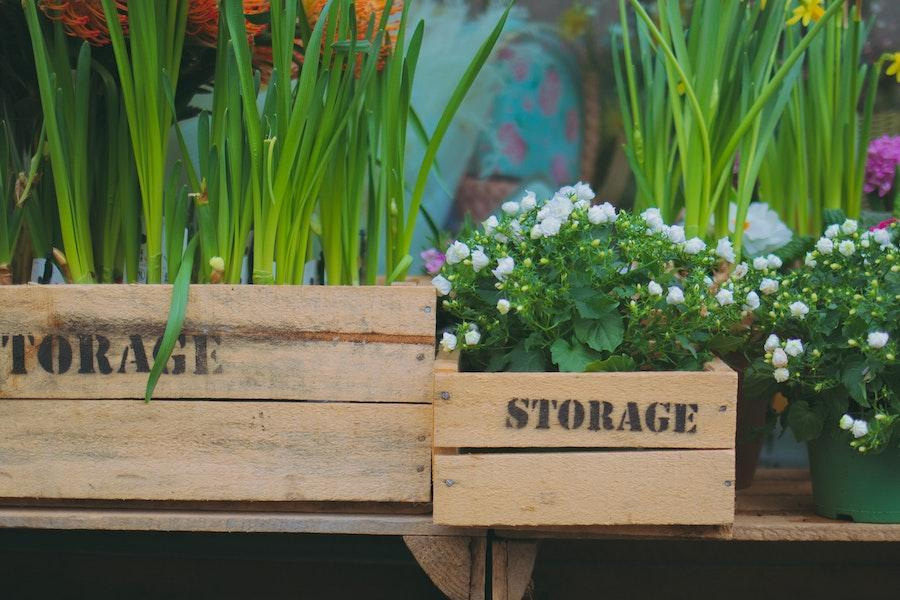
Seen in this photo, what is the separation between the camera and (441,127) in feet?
4.51

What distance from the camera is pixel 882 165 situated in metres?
1.74

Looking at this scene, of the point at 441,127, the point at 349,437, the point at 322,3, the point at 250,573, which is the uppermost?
the point at 322,3

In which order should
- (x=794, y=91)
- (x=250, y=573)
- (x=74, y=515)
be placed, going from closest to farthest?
(x=74, y=515) → (x=794, y=91) → (x=250, y=573)

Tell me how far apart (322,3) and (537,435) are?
78 cm

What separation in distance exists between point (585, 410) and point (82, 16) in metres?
0.94

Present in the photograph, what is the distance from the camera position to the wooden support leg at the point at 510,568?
1283 millimetres

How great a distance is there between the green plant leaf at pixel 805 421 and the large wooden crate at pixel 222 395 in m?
0.54

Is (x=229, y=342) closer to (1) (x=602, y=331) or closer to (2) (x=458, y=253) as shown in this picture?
(2) (x=458, y=253)

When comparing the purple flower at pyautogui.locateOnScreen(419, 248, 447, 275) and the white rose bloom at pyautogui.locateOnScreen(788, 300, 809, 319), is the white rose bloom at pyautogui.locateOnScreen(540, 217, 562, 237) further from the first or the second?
the purple flower at pyautogui.locateOnScreen(419, 248, 447, 275)

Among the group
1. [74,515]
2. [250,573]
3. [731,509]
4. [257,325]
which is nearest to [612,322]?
[731,509]

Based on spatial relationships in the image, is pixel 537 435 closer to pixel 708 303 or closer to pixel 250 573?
pixel 708 303

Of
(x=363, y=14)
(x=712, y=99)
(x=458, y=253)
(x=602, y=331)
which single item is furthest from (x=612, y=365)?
(x=363, y=14)

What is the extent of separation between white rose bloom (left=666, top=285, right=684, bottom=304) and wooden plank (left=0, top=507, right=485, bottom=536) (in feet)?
1.39

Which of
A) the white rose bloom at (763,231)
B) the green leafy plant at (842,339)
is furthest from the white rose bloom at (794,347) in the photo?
the white rose bloom at (763,231)
